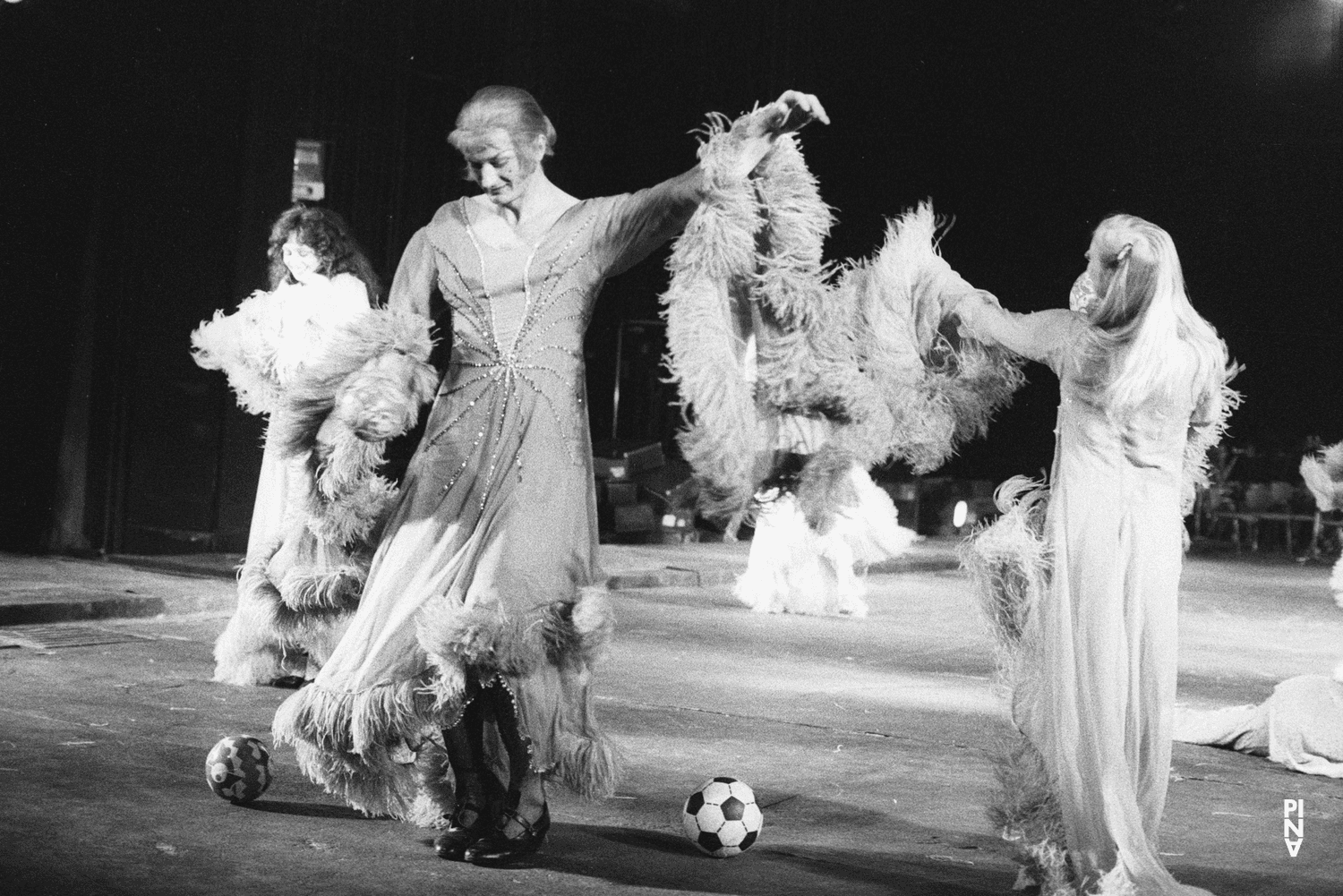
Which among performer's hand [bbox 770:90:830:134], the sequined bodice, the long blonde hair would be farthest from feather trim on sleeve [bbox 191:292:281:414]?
the long blonde hair

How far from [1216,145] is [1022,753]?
669 inches

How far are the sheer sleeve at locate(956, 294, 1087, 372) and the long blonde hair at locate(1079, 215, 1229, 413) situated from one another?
3.5 inches

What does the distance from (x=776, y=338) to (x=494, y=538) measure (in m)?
1.00

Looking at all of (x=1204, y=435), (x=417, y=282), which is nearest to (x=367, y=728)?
(x=417, y=282)

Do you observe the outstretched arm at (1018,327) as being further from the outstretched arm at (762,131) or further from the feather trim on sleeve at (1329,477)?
the feather trim on sleeve at (1329,477)

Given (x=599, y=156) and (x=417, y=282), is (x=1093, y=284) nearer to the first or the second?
(x=417, y=282)

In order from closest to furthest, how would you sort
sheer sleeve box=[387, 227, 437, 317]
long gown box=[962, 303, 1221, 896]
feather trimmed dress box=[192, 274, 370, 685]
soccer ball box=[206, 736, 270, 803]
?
1. long gown box=[962, 303, 1221, 896]
2. sheer sleeve box=[387, 227, 437, 317]
3. soccer ball box=[206, 736, 270, 803]
4. feather trimmed dress box=[192, 274, 370, 685]

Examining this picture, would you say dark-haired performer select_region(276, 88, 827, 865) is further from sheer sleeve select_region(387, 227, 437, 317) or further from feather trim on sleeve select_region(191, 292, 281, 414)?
feather trim on sleeve select_region(191, 292, 281, 414)

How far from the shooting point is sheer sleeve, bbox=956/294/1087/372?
469cm

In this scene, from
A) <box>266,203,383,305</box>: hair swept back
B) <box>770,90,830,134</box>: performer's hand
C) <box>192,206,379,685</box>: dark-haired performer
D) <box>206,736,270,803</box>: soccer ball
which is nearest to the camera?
<box>770,90,830,134</box>: performer's hand

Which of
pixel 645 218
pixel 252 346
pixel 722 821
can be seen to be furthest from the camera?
pixel 252 346

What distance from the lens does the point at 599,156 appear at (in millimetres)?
19312

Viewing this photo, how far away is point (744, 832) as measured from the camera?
4887 millimetres

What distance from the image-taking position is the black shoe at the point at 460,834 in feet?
15.6
